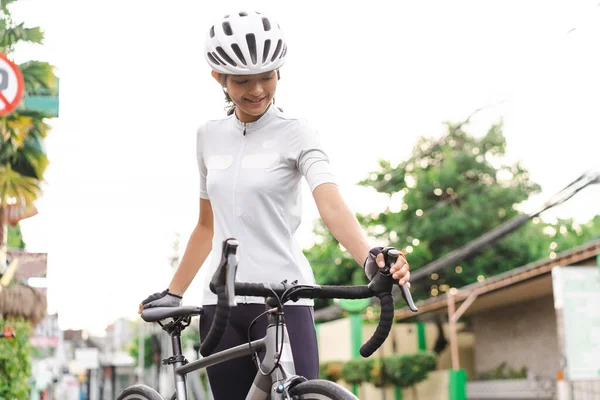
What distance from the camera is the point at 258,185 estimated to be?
8.31ft

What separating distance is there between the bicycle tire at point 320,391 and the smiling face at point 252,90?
0.83 meters

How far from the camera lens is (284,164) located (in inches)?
101

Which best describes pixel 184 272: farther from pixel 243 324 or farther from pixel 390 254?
pixel 390 254

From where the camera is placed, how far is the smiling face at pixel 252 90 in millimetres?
2447

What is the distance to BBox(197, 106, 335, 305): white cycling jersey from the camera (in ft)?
8.27

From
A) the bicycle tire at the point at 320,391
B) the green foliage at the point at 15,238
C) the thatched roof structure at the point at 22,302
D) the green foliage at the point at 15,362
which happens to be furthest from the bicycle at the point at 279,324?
the green foliage at the point at 15,238

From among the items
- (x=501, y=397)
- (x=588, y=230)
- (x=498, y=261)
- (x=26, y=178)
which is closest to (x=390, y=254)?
(x=26, y=178)

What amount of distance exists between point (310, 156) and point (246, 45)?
1.19ft

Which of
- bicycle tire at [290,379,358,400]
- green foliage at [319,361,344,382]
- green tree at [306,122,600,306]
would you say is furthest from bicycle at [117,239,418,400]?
green tree at [306,122,600,306]

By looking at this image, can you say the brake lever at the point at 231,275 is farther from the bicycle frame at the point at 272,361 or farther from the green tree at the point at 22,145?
the green tree at the point at 22,145

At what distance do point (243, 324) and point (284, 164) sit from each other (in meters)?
0.47

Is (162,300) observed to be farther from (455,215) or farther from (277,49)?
(455,215)

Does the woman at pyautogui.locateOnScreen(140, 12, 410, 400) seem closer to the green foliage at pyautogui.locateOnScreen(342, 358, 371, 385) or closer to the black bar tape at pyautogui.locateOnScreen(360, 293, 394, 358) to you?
the black bar tape at pyautogui.locateOnScreen(360, 293, 394, 358)

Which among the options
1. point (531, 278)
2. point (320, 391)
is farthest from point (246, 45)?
point (531, 278)
